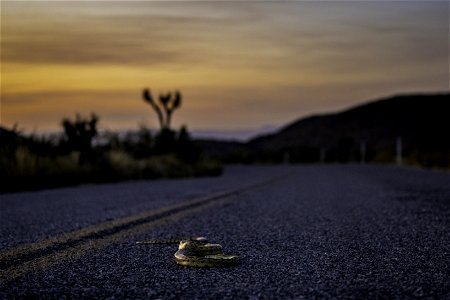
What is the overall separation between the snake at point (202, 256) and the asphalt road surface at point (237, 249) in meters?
0.08

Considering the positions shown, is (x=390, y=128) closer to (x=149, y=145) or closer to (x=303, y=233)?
(x=149, y=145)

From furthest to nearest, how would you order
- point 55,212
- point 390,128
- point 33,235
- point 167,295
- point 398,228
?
point 390,128
point 55,212
point 398,228
point 33,235
point 167,295

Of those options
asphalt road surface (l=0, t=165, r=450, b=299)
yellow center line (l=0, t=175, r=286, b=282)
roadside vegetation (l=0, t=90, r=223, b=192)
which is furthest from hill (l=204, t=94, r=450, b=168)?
yellow center line (l=0, t=175, r=286, b=282)

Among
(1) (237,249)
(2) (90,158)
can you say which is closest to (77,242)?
(1) (237,249)

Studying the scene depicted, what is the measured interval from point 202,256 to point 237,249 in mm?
697

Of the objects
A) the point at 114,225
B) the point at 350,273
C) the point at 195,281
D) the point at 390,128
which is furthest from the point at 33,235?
the point at 390,128

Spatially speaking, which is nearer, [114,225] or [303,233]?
[303,233]

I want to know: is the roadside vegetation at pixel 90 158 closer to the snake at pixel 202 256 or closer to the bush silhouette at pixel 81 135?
the bush silhouette at pixel 81 135

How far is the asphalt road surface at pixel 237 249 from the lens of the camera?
4086 millimetres

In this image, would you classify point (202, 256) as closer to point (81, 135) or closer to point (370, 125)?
point (81, 135)

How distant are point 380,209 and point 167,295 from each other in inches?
242

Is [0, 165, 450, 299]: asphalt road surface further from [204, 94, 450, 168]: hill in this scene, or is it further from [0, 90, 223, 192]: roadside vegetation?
[204, 94, 450, 168]: hill

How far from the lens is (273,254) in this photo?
5.36 meters

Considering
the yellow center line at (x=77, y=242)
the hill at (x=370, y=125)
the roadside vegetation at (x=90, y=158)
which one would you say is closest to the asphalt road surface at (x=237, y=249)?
the yellow center line at (x=77, y=242)
